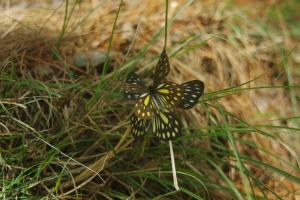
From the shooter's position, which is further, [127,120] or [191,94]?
[127,120]

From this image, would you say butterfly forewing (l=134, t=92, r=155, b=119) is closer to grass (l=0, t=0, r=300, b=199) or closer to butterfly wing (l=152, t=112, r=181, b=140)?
butterfly wing (l=152, t=112, r=181, b=140)

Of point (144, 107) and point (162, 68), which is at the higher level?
point (162, 68)

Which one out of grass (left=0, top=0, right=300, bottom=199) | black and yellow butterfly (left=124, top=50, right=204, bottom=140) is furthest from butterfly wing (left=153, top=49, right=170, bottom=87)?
grass (left=0, top=0, right=300, bottom=199)

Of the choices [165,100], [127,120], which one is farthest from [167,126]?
[127,120]

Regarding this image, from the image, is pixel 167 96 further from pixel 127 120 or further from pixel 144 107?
pixel 127 120

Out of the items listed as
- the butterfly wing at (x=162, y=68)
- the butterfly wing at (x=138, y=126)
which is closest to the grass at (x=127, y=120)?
the butterfly wing at (x=138, y=126)

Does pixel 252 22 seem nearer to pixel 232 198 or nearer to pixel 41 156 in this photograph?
pixel 232 198
